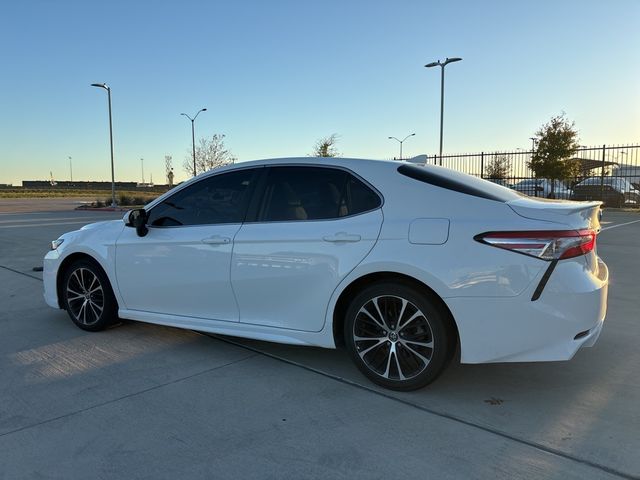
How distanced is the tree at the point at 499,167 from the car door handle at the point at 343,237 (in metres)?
30.5

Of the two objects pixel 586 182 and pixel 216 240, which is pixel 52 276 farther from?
pixel 586 182

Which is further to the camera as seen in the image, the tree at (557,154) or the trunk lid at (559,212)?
the tree at (557,154)

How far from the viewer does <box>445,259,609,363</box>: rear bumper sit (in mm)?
3117

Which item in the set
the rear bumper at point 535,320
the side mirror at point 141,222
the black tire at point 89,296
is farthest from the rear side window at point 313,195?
the black tire at point 89,296

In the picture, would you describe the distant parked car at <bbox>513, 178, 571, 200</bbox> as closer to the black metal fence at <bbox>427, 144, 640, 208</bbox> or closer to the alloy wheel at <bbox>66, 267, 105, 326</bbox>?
the black metal fence at <bbox>427, 144, 640, 208</bbox>

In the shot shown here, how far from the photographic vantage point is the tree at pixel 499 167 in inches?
1294

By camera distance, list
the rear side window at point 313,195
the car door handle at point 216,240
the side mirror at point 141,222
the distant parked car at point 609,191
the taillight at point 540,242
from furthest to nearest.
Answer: the distant parked car at point 609,191 → the side mirror at point 141,222 → the car door handle at point 216,240 → the rear side window at point 313,195 → the taillight at point 540,242

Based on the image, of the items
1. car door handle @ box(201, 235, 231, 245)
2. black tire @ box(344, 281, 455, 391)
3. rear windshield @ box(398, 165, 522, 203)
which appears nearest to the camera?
black tire @ box(344, 281, 455, 391)

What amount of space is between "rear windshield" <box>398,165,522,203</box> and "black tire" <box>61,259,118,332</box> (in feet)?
10.0

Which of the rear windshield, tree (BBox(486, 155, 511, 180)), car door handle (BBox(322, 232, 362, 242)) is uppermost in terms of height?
tree (BBox(486, 155, 511, 180))

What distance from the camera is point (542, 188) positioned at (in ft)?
90.9

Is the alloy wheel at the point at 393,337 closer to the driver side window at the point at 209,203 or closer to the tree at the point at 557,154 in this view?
the driver side window at the point at 209,203

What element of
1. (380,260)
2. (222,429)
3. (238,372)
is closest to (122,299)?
(238,372)

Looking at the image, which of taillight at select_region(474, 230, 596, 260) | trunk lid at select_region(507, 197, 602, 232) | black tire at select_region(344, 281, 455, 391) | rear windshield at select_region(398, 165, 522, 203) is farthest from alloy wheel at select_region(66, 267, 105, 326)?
trunk lid at select_region(507, 197, 602, 232)
